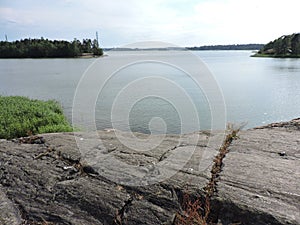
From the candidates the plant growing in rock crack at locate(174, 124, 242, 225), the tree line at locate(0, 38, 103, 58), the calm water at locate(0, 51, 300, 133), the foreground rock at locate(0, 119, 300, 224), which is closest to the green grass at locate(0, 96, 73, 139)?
the calm water at locate(0, 51, 300, 133)

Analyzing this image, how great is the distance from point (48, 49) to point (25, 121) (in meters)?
73.9

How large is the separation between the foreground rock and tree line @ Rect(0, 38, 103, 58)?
7435cm

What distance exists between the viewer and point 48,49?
76.9m

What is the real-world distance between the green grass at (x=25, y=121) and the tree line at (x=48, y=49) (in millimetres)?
66140

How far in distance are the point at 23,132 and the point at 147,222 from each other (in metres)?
7.70

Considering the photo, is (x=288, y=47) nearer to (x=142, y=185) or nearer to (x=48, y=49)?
(x=48, y=49)

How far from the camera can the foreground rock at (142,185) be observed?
9.52 ft

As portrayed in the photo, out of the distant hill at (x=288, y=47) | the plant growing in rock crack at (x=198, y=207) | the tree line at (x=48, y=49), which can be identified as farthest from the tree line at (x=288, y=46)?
the plant growing in rock crack at (x=198, y=207)

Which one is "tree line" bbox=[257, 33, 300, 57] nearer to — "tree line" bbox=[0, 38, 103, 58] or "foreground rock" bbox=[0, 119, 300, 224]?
"tree line" bbox=[0, 38, 103, 58]

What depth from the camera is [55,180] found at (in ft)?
12.0

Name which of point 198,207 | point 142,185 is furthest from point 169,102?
point 198,207

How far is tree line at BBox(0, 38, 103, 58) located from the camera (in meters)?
76.1

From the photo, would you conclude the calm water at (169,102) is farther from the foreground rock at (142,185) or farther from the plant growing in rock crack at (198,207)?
the plant growing in rock crack at (198,207)

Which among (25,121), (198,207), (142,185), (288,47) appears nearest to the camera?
(198,207)
